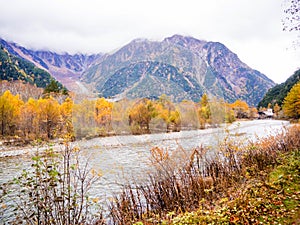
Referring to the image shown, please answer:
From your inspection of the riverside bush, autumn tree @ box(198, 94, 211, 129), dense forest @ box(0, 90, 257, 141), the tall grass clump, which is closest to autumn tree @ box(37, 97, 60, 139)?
dense forest @ box(0, 90, 257, 141)

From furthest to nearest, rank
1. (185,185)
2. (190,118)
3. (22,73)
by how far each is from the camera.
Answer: (22,73), (190,118), (185,185)

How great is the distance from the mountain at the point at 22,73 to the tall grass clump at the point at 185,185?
75292mm

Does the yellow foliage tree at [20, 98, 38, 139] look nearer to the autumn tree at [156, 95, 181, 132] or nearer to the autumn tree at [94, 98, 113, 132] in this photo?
the autumn tree at [94, 98, 113, 132]

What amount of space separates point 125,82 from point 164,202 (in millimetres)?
7248

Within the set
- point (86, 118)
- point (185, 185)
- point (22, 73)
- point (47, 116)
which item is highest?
point (22, 73)

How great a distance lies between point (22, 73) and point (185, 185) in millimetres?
95206

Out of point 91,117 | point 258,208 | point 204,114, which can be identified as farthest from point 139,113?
point 204,114

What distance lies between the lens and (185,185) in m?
7.00

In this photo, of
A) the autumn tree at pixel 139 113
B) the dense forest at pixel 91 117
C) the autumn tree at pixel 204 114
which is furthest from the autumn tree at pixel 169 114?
the autumn tree at pixel 204 114

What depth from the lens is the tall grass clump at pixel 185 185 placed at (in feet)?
20.9

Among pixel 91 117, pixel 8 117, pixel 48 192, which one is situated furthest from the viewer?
pixel 8 117

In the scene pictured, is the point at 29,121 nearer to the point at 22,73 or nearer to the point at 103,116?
the point at 103,116

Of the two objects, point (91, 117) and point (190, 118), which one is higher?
point (91, 117)

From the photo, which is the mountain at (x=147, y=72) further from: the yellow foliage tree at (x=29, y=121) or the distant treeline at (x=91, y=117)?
the yellow foliage tree at (x=29, y=121)
